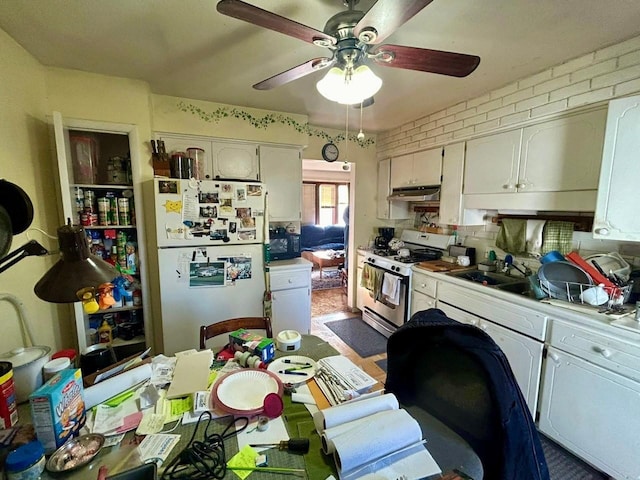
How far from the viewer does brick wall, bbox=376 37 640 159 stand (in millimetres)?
1587

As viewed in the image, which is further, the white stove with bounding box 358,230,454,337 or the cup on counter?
the white stove with bounding box 358,230,454,337

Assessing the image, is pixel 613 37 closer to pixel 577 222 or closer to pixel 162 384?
pixel 577 222

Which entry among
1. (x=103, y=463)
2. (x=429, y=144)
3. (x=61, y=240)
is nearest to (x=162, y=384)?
(x=103, y=463)

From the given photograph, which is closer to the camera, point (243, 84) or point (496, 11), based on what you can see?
point (496, 11)

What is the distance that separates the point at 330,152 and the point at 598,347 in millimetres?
2865

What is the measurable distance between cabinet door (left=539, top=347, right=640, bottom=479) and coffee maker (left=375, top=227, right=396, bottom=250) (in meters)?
2.08

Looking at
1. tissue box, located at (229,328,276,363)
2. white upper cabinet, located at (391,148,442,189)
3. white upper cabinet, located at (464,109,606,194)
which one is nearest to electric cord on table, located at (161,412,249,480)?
tissue box, located at (229,328,276,363)

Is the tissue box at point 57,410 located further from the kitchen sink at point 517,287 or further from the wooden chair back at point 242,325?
the kitchen sink at point 517,287

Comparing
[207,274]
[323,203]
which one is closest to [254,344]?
[207,274]

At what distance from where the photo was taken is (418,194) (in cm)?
303

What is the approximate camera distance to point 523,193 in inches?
83.0

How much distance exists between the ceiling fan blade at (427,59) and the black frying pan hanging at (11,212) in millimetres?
1335

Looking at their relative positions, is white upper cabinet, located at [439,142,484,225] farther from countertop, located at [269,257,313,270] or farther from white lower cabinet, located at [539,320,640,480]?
countertop, located at [269,257,313,270]

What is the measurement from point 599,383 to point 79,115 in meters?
3.67
